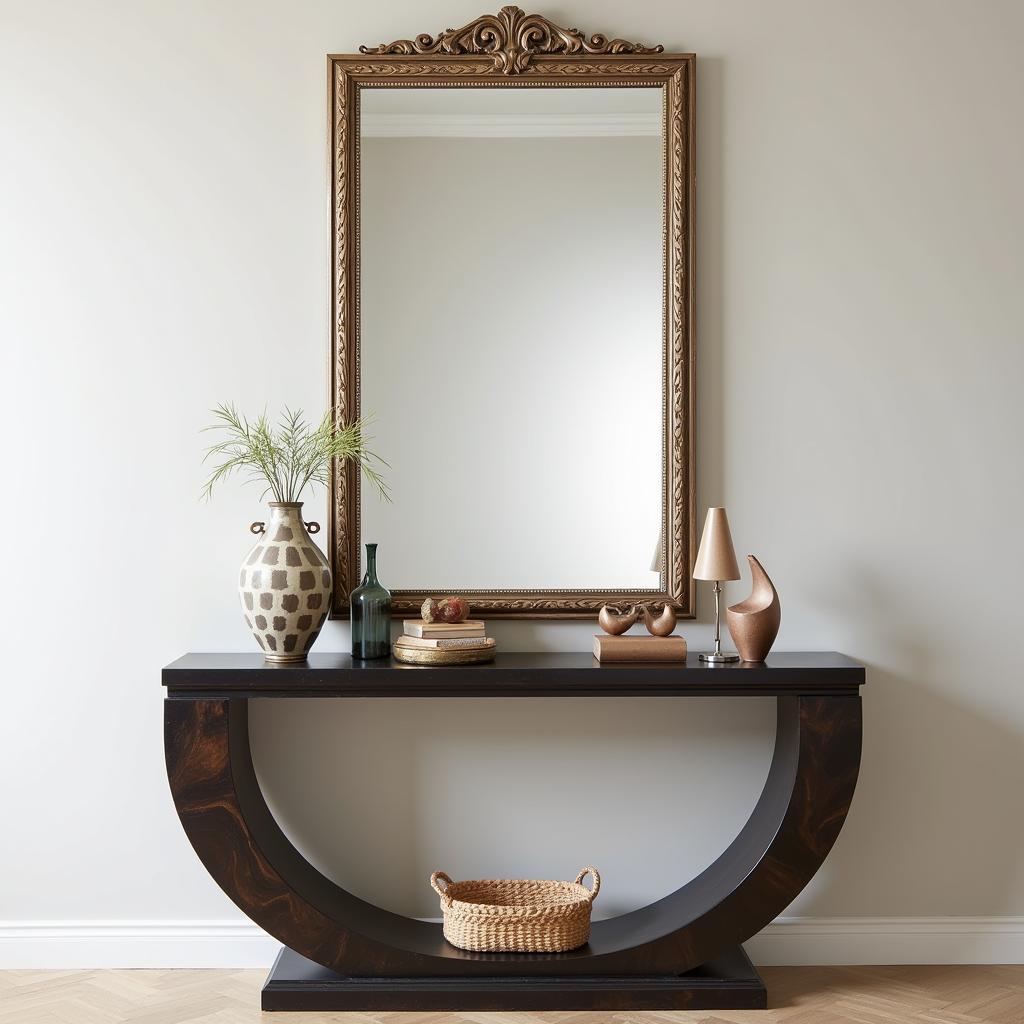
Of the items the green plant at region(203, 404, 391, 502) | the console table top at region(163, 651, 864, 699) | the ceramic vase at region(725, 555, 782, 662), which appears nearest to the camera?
the console table top at region(163, 651, 864, 699)

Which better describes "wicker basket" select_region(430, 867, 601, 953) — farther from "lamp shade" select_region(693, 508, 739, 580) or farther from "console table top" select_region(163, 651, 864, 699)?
"lamp shade" select_region(693, 508, 739, 580)

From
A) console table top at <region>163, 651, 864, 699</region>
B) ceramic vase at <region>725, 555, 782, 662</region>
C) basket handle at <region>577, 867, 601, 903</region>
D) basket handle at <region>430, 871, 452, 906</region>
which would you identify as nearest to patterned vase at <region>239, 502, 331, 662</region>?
console table top at <region>163, 651, 864, 699</region>

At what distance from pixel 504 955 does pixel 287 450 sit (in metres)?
1.42

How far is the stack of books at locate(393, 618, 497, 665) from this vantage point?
2.43 metres

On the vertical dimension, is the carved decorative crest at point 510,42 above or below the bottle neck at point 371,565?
above

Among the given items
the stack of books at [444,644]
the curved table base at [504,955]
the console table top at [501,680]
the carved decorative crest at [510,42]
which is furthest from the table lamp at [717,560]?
the carved decorative crest at [510,42]

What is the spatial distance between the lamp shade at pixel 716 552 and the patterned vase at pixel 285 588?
3.10 ft

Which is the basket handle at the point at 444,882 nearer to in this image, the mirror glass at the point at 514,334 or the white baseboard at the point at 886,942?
the mirror glass at the point at 514,334

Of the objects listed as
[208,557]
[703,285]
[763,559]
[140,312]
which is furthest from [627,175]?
[208,557]

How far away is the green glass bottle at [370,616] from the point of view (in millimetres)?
2518

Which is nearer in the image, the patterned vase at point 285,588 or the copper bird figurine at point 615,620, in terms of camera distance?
the patterned vase at point 285,588

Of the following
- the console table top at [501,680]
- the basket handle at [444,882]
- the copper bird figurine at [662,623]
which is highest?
the copper bird figurine at [662,623]

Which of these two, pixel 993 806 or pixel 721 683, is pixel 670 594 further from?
pixel 993 806

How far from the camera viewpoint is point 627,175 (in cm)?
269
